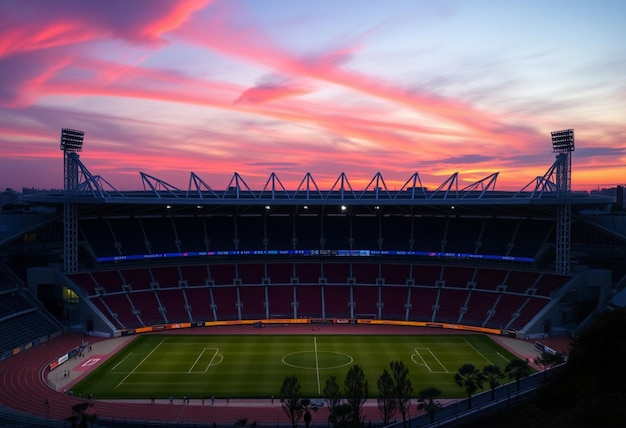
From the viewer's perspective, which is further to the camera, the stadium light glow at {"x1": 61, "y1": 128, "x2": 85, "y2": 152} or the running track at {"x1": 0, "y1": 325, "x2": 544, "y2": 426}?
the stadium light glow at {"x1": 61, "y1": 128, "x2": 85, "y2": 152}

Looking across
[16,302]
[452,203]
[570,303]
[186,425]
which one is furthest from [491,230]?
[16,302]

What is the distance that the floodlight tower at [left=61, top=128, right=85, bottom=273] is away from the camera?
7581 centimetres

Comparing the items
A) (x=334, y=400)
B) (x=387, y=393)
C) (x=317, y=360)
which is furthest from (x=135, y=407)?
(x=387, y=393)

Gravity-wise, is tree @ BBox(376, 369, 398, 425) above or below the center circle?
above

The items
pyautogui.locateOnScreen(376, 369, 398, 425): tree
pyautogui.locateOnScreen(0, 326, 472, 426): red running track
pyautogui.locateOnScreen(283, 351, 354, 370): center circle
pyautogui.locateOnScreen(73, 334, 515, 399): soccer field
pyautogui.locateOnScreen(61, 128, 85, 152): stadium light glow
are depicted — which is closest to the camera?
pyautogui.locateOnScreen(376, 369, 398, 425): tree

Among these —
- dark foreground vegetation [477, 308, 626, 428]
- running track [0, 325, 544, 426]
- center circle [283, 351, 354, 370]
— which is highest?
dark foreground vegetation [477, 308, 626, 428]

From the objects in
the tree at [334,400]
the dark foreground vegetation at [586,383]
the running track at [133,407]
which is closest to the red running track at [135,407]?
the running track at [133,407]

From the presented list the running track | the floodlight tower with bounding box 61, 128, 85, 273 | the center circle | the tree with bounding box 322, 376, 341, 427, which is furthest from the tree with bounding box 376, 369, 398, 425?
the floodlight tower with bounding box 61, 128, 85, 273

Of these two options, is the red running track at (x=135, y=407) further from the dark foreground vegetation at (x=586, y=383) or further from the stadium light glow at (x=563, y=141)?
the stadium light glow at (x=563, y=141)

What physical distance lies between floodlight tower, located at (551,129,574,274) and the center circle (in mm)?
34220

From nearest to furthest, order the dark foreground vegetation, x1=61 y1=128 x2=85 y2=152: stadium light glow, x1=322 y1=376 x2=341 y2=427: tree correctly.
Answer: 1. the dark foreground vegetation
2. x1=322 y1=376 x2=341 y2=427: tree
3. x1=61 y1=128 x2=85 y2=152: stadium light glow

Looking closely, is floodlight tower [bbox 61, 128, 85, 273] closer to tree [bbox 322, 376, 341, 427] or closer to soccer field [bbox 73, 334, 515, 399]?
soccer field [bbox 73, 334, 515, 399]

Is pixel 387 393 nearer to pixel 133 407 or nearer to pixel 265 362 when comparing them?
pixel 133 407

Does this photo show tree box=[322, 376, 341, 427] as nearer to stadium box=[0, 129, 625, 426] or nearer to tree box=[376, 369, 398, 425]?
tree box=[376, 369, 398, 425]
